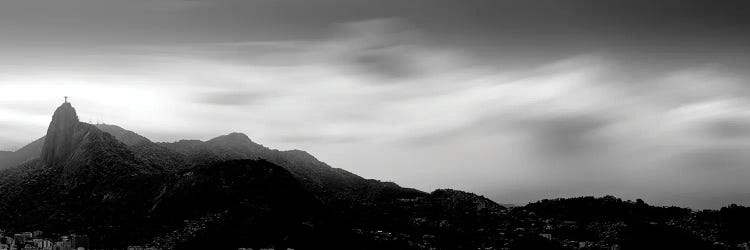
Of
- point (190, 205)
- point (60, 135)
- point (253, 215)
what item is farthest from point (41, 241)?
point (60, 135)

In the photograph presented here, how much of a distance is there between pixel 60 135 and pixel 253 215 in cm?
8624

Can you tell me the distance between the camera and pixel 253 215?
441ft

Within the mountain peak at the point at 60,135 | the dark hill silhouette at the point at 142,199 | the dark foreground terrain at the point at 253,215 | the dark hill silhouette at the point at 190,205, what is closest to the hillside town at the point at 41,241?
the dark foreground terrain at the point at 253,215

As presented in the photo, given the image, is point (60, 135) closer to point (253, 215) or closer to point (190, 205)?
point (190, 205)

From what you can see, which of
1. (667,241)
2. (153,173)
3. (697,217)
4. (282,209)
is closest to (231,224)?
(282,209)

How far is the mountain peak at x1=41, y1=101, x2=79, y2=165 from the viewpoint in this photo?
7347 inches

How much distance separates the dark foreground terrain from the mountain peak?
316 millimetres

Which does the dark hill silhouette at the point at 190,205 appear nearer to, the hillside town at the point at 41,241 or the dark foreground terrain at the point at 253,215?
the dark foreground terrain at the point at 253,215

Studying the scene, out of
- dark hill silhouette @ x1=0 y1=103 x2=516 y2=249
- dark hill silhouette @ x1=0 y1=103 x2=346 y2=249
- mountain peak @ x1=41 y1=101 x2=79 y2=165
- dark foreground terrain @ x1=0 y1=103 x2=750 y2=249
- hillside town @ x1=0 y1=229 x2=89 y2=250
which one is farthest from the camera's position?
mountain peak @ x1=41 y1=101 x2=79 y2=165

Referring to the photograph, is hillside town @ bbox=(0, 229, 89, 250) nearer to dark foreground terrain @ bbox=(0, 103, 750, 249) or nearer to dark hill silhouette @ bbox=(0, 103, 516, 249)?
dark foreground terrain @ bbox=(0, 103, 750, 249)

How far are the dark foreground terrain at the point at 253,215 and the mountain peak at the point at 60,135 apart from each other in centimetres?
32

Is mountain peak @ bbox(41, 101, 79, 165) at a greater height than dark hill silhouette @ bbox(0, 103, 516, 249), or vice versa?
mountain peak @ bbox(41, 101, 79, 165)

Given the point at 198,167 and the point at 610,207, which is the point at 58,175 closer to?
the point at 198,167

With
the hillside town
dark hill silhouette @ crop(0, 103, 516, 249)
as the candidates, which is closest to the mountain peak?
dark hill silhouette @ crop(0, 103, 516, 249)
